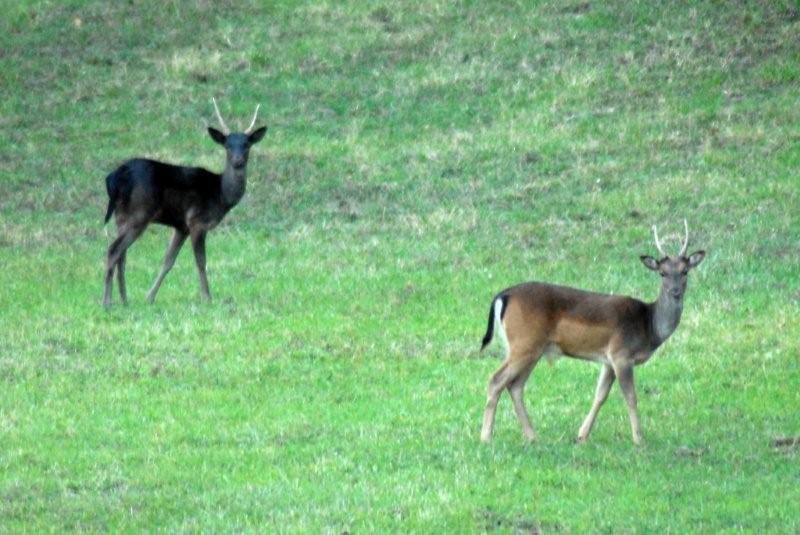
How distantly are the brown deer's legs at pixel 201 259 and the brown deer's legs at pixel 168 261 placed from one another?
0.21 metres

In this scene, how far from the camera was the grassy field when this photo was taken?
34.6ft

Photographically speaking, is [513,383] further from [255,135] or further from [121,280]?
[255,135]

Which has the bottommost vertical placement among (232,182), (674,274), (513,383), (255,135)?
(513,383)

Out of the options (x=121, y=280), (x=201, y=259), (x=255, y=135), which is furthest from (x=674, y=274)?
(x=255, y=135)

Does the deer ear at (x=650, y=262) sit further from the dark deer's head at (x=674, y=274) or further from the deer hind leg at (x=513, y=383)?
the deer hind leg at (x=513, y=383)

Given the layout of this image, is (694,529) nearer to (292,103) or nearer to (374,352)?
(374,352)

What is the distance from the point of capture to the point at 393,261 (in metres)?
17.9

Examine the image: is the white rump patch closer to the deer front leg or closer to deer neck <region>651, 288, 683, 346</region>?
the deer front leg

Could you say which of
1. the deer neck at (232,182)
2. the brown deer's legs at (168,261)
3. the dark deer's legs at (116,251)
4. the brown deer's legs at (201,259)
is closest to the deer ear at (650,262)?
the brown deer's legs at (201,259)

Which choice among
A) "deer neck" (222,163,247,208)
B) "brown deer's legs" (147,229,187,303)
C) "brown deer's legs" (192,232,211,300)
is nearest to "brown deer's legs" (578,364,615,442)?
"brown deer's legs" (192,232,211,300)

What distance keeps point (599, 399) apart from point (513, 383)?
568mm

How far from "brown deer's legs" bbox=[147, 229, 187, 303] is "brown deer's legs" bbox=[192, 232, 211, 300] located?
214mm

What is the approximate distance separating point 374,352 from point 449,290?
238 centimetres

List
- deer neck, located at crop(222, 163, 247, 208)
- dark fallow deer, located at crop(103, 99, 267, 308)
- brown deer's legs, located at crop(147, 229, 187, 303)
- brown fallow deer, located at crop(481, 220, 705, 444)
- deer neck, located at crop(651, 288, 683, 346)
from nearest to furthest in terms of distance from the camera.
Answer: brown fallow deer, located at crop(481, 220, 705, 444) → deer neck, located at crop(651, 288, 683, 346) → brown deer's legs, located at crop(147, 229, 187, 303) → dark fallow deer, located at crop(103, 99, 267, 308) → deer neck, located at crop(222, 163, 247, 208)
